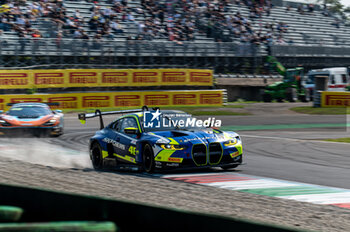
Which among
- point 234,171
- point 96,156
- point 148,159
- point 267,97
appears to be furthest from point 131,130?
point 267,97

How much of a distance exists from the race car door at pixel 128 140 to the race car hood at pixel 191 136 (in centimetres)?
50

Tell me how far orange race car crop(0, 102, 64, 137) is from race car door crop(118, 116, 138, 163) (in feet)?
21.0

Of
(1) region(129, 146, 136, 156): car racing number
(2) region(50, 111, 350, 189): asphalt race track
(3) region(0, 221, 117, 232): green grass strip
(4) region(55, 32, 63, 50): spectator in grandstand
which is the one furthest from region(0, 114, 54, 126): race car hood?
(3) region(0, 221, 117, 232): green grass strip

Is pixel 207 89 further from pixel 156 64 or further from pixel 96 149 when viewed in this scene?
pixel 96 149

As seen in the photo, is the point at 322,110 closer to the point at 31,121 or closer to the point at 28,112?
the point at 28,112

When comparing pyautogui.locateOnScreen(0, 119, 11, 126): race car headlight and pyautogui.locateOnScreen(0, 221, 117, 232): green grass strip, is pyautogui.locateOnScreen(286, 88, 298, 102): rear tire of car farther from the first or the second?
pyautogui.locateOnScreen(0, 221, 117, 232): green grass strip

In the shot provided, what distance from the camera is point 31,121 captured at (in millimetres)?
15828

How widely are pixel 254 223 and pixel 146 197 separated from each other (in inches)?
166

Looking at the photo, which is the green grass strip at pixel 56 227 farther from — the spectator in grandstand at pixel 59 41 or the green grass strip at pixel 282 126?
the spectator in grandstand at pixel 59 41

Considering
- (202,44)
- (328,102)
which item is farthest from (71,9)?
(328,102)

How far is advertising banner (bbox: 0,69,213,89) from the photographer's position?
24672 mm

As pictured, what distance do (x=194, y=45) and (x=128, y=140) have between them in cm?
2289

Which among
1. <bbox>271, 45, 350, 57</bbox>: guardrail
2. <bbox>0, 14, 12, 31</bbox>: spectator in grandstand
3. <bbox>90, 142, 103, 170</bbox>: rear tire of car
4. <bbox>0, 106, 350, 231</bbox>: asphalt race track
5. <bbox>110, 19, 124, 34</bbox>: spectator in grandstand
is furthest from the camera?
<bbox>271, 45, 350, 57</bbox>: guardrail

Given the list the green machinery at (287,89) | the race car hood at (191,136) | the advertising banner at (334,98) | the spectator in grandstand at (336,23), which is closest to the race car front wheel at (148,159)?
the race car hood at (191,136)
